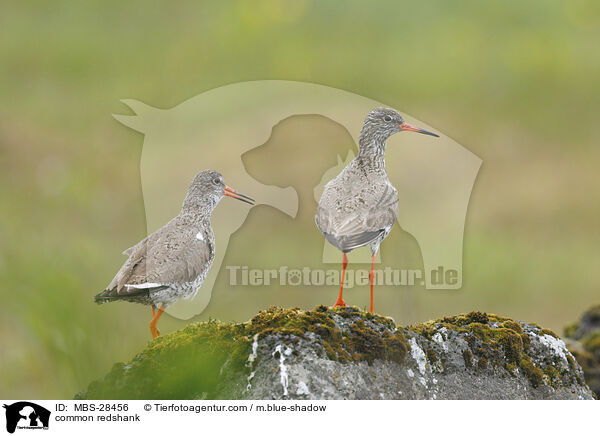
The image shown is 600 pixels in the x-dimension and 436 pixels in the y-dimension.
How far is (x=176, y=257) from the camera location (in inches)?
274

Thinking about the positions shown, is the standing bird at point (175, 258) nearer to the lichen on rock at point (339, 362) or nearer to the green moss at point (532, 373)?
the lichen on rock at point (339, 362)

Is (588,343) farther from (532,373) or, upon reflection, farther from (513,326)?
(532,373)

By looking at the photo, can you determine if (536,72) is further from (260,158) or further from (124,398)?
(124,398)

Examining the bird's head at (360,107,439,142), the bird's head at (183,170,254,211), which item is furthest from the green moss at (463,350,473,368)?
the bird's head at (183,170,254,211)

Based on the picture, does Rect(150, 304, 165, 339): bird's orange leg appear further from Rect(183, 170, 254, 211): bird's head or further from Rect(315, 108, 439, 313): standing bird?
Rect(315, 108, 439, 313): standing bird

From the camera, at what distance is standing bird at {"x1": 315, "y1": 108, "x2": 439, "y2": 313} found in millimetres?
7035

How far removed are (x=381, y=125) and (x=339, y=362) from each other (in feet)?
9.77

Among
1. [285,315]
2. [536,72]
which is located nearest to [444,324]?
[285,315]

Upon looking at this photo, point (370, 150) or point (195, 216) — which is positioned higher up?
point (370, 150)

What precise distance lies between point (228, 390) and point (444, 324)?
2436 mm

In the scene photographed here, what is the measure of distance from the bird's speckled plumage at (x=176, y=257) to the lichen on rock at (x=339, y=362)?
0.49m

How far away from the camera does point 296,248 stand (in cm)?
1167
